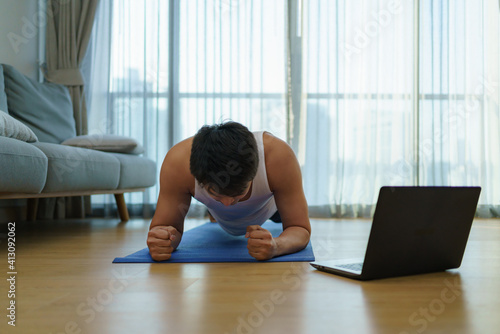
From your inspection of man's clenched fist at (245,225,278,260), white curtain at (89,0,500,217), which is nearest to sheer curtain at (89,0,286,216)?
white curtain at (89,0,500,217)

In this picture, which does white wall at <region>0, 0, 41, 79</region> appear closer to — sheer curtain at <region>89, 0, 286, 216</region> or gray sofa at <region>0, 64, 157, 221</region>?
gray sofa at <region>0, 64, 157, 221</region>

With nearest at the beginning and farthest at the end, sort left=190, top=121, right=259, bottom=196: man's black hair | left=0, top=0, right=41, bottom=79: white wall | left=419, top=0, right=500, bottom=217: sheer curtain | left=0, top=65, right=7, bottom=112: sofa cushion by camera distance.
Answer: left=190, top=121, right=259, bottom=196: man's black hair → left=0, top=65, right=7, bottom=112: sofa cushion → left=0, top=0, right=41, bottom=79: white wall → left=419, top=0, right=500, bottom=217: sheer curtain

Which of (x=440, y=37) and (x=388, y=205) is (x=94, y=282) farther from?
(x=440, y=37)

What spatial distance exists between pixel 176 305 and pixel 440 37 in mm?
3434

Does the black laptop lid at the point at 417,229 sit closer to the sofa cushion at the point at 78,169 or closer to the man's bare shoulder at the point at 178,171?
the man's bare shoulder at the point at 178,171

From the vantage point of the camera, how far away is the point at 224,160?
4.01 feet

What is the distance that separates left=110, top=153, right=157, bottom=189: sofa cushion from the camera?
112 inches

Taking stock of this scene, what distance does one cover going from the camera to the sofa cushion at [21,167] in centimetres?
162

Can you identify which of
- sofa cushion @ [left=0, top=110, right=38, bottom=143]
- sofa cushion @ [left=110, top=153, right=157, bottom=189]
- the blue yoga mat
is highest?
sofa cushion @ [left=0, top=110, right=38, bottom=143]

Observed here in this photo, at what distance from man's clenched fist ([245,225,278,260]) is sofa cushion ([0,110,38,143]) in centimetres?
108

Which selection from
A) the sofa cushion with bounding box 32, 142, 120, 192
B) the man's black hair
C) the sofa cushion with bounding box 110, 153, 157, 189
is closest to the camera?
the man's black hair

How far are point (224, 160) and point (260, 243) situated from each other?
33 centimetres

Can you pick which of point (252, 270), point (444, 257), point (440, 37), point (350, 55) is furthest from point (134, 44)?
point (444, 257)

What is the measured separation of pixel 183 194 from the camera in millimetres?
1567
